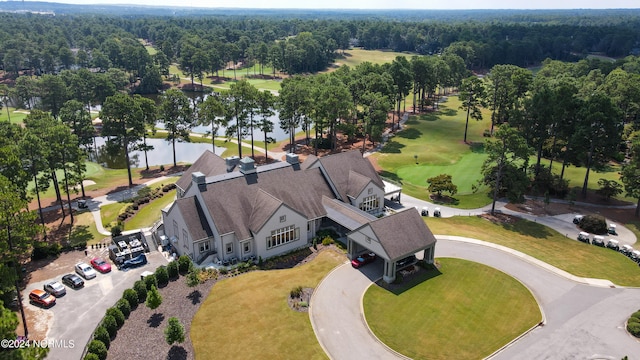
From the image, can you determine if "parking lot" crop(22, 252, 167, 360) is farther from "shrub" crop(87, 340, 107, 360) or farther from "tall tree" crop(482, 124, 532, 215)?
"tall tree" crop(482, 124, 532, 215)

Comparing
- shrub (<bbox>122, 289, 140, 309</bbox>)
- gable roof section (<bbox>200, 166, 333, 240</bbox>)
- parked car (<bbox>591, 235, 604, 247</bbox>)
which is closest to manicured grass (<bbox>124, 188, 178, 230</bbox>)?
gable roof section (<bbox>200, 166, 333, 240</bbox>)

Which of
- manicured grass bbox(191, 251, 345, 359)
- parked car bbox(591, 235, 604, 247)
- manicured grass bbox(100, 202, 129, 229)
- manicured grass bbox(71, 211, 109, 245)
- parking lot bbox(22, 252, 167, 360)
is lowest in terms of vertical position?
manicured grass bbox(71, 211, 109, 245)

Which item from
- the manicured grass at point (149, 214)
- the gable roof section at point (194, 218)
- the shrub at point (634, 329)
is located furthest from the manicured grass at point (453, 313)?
the manicured grass at point (149, 214)

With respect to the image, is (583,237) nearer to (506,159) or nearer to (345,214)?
(506,159)

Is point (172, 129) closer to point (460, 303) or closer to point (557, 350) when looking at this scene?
point (460, 303)

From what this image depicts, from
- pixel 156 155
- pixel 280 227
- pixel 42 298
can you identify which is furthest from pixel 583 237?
pixel 156 155

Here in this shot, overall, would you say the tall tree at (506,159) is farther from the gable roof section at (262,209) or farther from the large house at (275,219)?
the gable roof section at (262,209)

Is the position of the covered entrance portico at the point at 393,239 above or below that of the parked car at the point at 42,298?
above
